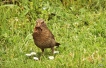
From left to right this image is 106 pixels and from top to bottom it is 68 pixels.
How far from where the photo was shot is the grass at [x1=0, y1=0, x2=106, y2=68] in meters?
6.81

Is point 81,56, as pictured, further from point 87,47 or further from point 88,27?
point 88,27

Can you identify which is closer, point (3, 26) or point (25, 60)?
point (25, 60)

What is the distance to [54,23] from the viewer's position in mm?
8906

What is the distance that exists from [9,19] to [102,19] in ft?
6.87

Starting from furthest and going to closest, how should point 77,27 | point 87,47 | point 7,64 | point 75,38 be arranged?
point 77,27, point 75,38, point 87,47, point 7,64

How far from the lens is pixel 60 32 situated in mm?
8500

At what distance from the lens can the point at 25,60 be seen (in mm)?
7043

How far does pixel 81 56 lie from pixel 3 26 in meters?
2.28

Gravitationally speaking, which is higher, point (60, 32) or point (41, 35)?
point (41, 35)

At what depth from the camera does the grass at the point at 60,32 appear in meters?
6.81

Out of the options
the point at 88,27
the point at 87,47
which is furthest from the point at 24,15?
the point at 87,47

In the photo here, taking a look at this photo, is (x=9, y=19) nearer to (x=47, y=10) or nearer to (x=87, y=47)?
(x=47, y=10)

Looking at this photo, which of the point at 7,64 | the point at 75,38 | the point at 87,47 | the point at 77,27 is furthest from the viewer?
the point at 77,27

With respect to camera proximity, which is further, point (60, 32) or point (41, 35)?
point (60, 32)
